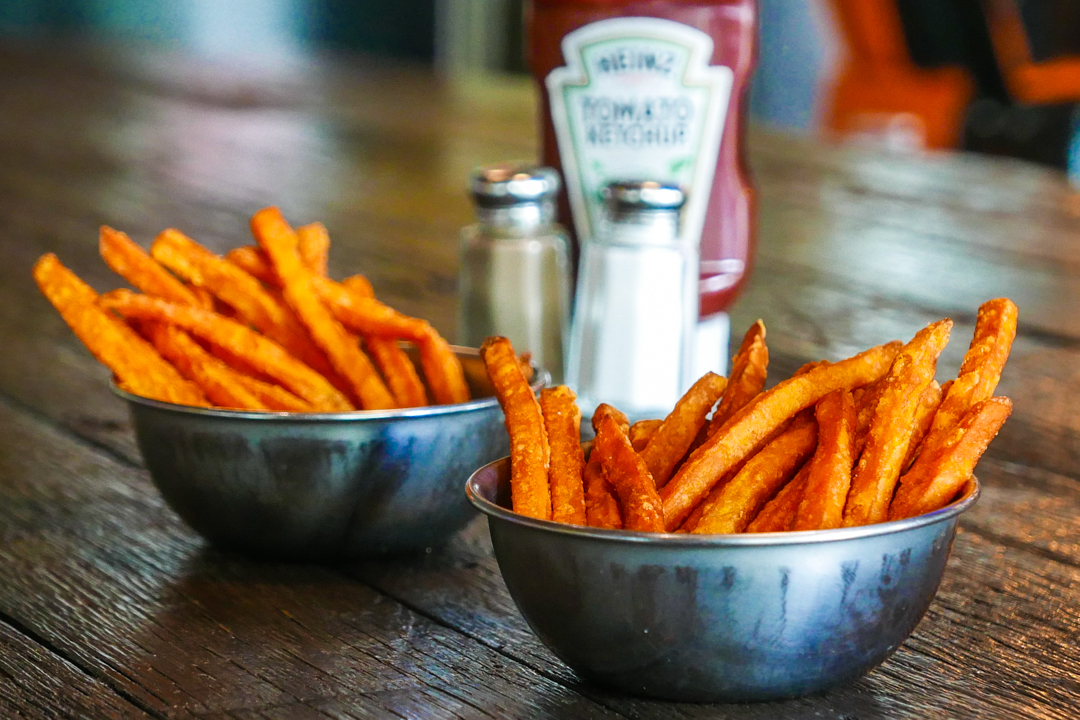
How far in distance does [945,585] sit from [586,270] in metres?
0.45

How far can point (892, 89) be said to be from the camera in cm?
411

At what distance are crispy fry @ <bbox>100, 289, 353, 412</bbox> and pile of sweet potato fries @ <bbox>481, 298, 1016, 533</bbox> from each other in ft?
0.54

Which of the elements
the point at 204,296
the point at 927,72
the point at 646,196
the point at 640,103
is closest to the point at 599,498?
the point at 204,296

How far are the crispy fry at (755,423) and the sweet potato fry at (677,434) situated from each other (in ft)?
0.08

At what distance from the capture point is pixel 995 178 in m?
2.43

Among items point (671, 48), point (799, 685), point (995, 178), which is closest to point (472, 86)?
point (995, 178)

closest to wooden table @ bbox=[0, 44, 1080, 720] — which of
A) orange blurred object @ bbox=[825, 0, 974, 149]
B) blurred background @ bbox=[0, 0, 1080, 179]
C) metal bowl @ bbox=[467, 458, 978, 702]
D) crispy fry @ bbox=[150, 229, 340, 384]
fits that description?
metal bowl @ bbox=[467, 458, 978, 702]

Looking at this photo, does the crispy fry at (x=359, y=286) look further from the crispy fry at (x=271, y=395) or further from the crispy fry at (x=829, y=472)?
the crispy fry at (x=829, y=472)

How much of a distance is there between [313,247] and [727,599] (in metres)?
0.40

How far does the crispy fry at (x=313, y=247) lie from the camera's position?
828 mm

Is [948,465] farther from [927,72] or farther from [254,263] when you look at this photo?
[927,72]

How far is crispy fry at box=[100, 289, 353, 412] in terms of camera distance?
2.43 ft

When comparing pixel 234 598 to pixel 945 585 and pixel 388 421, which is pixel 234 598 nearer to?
pixel 388 421

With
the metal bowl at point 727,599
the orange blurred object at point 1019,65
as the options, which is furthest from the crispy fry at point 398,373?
the orange blurred object at point 1019,65
